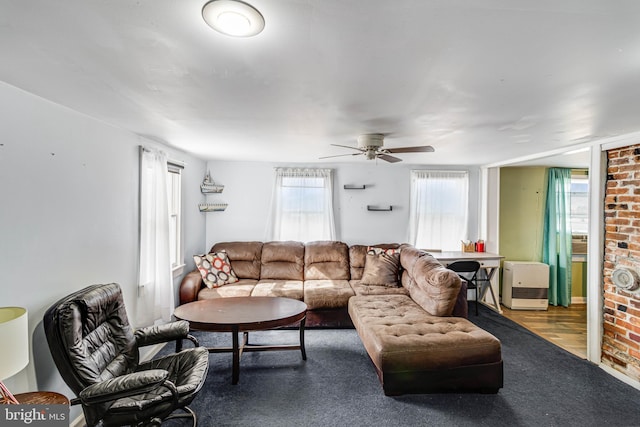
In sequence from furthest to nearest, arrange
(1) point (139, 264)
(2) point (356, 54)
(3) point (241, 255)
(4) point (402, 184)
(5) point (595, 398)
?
(4) point (402, 184)
(3) point (241, 255)
(1) point (139, 264)
(5) point (595, 398)
(2) point (356, 54)

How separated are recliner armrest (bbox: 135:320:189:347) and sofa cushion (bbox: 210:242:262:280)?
2.04 meters

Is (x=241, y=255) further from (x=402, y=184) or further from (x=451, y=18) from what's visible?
(x=451, y=18)

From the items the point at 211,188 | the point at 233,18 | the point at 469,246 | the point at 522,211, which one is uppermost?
the point at 233,18

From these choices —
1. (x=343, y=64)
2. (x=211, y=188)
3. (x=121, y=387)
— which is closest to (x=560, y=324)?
(x=343, y=64)

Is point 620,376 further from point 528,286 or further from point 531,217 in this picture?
point 531,217

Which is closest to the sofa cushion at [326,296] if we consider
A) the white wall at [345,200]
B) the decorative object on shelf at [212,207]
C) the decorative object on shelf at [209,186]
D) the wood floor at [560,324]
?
the white wall at [345,200]

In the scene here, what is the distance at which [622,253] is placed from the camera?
9.34 feet

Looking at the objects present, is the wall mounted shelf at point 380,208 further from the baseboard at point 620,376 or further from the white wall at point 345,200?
the baseboard at point 620,376

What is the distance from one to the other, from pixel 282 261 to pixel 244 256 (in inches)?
22.8

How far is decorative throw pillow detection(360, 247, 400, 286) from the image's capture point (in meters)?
4.25

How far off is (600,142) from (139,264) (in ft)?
15.5

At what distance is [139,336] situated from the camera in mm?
2373

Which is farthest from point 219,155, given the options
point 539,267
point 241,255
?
point 539,267

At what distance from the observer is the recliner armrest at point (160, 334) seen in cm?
237
